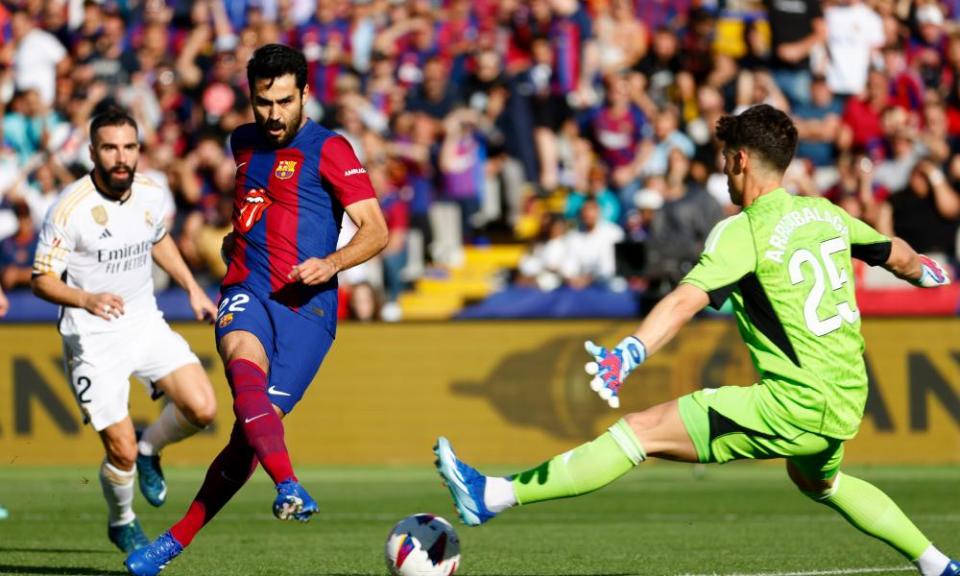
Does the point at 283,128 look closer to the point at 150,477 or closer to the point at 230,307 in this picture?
the point at 230,307

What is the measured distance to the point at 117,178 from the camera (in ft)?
31.6

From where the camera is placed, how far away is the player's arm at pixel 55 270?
8.98 meters

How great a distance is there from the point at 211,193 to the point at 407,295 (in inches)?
108

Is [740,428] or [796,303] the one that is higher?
[796,303]

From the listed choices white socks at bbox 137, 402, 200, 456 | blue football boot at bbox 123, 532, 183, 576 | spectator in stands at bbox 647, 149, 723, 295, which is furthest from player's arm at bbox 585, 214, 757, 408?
spectator in stands at bbox 647, 149, 723, 295

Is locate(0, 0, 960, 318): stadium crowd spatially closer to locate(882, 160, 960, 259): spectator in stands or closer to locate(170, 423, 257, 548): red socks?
locate(882, 160, 960, 259): spectator in stands

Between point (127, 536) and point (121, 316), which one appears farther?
point (121, 316)

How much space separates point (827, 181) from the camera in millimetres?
18828

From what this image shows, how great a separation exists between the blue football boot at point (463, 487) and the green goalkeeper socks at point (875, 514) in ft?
5.55

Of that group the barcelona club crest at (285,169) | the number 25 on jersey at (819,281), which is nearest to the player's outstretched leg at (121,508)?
the barcelona club crest at (285,169)

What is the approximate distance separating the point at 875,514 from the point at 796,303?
47.3 inches

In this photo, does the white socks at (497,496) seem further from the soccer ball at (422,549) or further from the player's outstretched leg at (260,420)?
the player's outstretched leg at (260,420)

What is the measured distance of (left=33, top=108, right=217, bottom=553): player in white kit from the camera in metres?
9.57

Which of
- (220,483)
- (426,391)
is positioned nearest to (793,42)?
(426,391)
